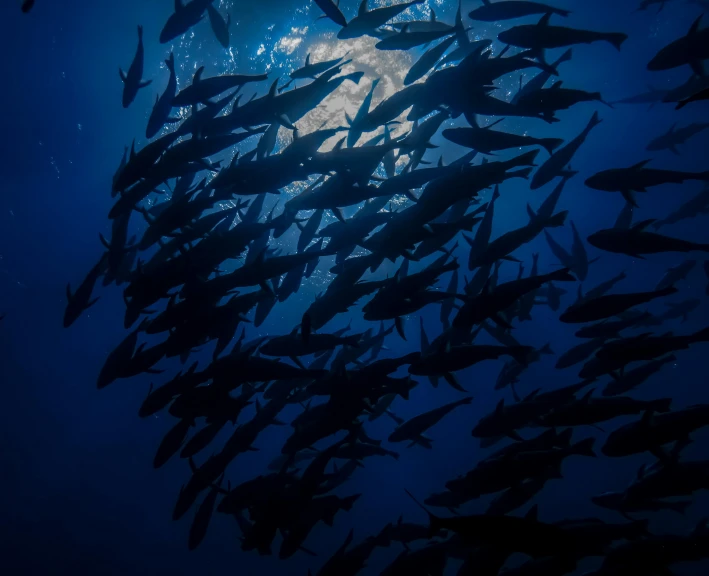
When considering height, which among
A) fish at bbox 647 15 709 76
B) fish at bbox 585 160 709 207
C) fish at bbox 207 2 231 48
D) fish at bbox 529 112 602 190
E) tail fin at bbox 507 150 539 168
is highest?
fish at bbox 207 2 231 48

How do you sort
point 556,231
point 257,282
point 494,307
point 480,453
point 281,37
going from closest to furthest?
point 494,307
point 257,282
point 281,37
point 556,231
point 480,453

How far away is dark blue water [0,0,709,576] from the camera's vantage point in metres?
10.1

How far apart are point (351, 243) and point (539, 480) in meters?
A: 3.98

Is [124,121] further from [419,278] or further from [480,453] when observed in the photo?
[480,453]

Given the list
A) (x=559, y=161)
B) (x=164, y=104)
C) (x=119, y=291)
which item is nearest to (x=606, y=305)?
(x=559, y=161)

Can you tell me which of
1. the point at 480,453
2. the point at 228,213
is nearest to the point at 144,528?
the point at 480,453

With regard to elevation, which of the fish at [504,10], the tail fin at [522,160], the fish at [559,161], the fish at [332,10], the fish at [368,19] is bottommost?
the tail fin at [522,160]

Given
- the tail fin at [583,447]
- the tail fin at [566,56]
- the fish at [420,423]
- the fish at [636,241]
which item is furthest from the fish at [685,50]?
the fish at [420,423]

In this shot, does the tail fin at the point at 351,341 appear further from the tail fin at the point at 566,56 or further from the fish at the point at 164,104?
the tail fin at the point at 566,56

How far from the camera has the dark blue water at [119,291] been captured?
1009 cm

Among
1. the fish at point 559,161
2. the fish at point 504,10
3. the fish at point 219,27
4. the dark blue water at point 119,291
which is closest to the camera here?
the fish at point 504,10

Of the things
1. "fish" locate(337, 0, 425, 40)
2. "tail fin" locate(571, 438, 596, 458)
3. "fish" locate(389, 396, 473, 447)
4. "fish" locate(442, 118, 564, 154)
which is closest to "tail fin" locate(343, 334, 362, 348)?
"fish" locate(389, 396, 473, 447)

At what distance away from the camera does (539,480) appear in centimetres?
564

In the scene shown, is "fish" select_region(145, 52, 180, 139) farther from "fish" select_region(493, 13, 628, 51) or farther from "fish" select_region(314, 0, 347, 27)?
"fish" select_region(493, 13, 628, 51)
